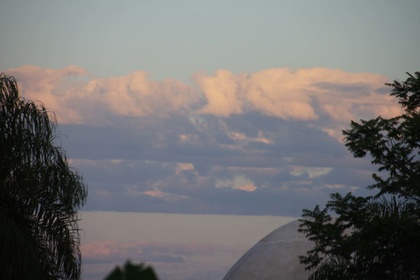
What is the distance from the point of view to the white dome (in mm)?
28500

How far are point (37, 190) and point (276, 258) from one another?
1559cm

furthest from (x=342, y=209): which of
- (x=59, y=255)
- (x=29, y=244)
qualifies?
(x=29, y=244)

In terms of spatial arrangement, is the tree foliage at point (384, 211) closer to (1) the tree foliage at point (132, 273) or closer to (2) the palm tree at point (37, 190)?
(2) the palm tree at point (37, 190)

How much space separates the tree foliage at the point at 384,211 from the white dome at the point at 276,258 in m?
6.11

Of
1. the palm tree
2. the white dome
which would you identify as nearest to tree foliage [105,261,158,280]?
the palm tree

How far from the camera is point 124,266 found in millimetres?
823

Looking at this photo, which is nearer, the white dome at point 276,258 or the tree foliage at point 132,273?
the tree foliage at point 132,273

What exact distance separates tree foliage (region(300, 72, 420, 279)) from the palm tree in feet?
27.8

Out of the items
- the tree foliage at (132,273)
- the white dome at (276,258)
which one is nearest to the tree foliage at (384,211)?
the white dome at (276,258)

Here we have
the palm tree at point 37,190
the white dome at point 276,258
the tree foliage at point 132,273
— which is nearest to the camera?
the tree foliage at point 132,273

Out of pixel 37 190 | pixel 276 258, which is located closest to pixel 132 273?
pixel 37 190

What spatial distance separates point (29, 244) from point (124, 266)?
1428cm

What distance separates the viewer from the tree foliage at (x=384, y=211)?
776 inches

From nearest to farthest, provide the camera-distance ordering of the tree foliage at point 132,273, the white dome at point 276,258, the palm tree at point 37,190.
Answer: the tree foliage at point 132,273
the palm tree at point 37,190
the white dome at point 276,258
